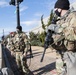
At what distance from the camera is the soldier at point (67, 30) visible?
4883 millimetres

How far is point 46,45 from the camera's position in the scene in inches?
250

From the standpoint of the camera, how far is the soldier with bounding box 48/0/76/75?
4883 millimetres

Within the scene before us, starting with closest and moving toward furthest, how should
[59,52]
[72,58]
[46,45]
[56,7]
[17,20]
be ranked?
[72,58] < [56,7] < [46,45] < [59,52] < [17,20]

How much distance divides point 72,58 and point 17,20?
24.3 feet

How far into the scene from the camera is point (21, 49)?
1073 centimetres

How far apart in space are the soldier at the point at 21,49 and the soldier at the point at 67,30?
4.85 metres

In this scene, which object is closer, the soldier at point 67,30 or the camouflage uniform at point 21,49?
the soldier at point 67,30

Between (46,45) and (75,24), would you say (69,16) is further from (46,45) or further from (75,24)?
(46,45)

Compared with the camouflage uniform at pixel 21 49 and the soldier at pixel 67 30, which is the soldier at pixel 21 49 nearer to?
the camouflage uniform at pixel 21 49

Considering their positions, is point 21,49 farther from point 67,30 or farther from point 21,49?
point 67,30

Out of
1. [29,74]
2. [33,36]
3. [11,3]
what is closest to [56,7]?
[29,74]

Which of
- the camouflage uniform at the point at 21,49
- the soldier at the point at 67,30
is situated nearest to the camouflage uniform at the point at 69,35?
the soldier at the point at 67,30

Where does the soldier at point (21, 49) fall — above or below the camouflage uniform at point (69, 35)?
below

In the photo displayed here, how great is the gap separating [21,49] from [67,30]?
18.6ft
